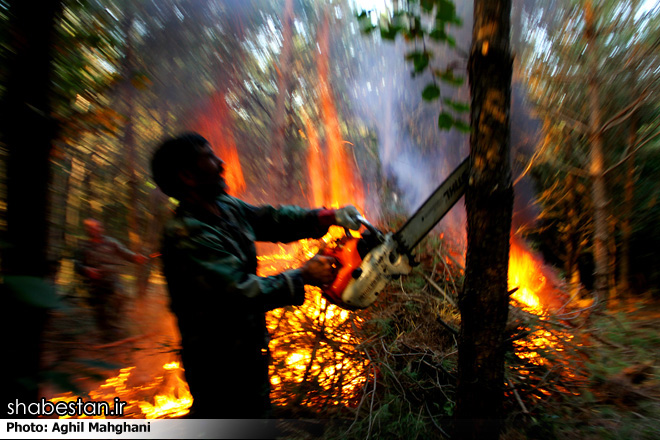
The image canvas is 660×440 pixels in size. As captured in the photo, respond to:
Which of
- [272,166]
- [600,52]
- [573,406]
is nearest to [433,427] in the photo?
[573,406]

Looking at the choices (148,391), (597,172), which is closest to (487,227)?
(148,391)

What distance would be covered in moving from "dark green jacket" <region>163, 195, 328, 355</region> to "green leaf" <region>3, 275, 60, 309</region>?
1.78 ft

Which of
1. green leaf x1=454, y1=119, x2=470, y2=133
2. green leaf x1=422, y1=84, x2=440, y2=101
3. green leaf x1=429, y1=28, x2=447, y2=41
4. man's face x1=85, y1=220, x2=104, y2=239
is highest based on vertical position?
man's face x1=85, y1=220, x2=104, y2=239

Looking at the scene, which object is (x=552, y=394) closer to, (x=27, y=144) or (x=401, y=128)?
(x=27, y=144)

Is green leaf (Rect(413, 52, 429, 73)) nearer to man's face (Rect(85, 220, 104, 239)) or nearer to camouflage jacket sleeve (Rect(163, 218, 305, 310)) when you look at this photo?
camouflage jacket sleeve (Rect(163, 218, 305, 310))

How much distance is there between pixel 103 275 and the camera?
4.05 m

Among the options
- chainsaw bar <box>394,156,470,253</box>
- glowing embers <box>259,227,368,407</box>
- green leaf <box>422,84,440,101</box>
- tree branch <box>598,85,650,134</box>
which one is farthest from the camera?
tree branch <box>598,85,650,134</box>

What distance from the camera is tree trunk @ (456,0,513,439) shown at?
153 centimetres

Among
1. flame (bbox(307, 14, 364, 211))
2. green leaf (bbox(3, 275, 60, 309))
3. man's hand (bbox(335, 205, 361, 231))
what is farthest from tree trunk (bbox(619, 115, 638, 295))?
green leaf (bbox(3, 275, 60, 309))

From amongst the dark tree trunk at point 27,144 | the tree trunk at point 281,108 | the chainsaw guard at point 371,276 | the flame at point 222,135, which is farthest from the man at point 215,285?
the tree trunk at point 281,108

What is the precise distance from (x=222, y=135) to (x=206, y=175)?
24.2 feet

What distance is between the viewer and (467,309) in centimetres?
172

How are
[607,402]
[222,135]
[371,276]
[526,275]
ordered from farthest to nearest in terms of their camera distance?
[222,135] → [526,275] → [607,402] → [371,276]

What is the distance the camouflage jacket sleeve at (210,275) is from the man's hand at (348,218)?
1.86 ft
